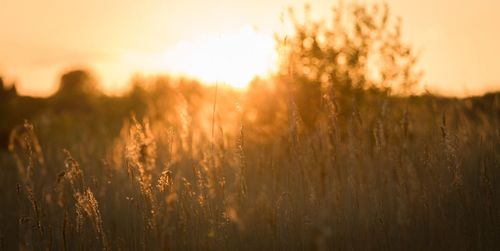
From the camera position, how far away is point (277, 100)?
335 inches

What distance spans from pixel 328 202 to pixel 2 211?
3.68 meters

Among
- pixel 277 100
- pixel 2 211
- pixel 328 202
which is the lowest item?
pixel 2 211

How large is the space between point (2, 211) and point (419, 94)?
20.0ft

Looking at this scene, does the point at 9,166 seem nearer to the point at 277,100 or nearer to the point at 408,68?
the point at 277,100

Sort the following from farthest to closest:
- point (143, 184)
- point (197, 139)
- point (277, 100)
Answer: point (277, 100) < point (197, 139) < point (143, 184)

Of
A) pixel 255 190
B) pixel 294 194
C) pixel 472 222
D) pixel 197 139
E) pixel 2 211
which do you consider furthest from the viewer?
pixel 197 139

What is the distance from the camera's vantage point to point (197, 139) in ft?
20.6

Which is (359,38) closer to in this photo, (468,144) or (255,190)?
(468,144)

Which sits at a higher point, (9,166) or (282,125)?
(282,125)

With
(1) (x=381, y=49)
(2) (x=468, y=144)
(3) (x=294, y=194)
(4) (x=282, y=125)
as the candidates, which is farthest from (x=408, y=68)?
(3) (x=294, y=194)

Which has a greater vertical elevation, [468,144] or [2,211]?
[468,144]

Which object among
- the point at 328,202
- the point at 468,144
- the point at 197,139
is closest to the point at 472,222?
the point at 328,202

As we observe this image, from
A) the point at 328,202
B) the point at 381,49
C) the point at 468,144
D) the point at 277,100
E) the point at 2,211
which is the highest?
the point at 381,49

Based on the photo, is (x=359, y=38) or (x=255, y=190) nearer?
(x=255, y=190)
